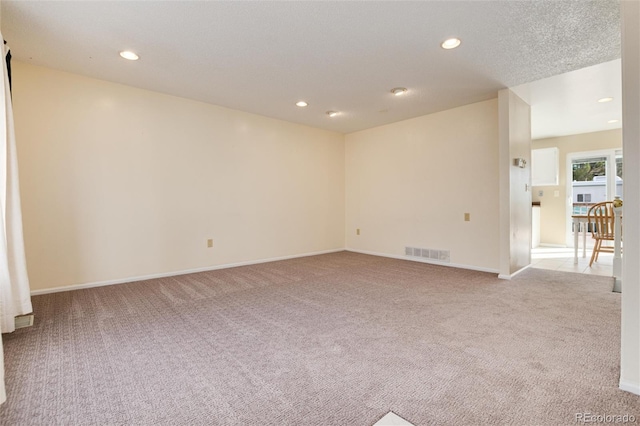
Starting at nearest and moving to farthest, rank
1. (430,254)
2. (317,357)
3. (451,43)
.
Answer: (317,357)
(451,43)
(430,254)

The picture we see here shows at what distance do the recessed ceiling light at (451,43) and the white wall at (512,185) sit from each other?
1522 mm

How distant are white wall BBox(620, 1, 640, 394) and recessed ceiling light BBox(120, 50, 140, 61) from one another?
3612mm

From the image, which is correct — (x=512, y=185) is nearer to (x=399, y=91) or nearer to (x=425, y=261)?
(x=425, y=261)

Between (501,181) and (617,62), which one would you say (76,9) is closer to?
(501,181)

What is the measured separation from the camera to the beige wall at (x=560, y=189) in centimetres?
597

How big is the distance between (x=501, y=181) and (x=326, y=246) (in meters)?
3.24

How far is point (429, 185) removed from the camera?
4.84 metres

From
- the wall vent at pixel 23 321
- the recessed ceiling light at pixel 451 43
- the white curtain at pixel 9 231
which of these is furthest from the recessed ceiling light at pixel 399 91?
the wall vent at pixel 23 321

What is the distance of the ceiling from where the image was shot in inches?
85.7

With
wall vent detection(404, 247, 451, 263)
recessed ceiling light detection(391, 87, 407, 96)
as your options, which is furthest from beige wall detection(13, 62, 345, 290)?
recessed ceiling light detection(391, 87, 407, 96)

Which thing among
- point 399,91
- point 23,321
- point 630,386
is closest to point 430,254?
point 399,91

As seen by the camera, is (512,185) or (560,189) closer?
(512,185)

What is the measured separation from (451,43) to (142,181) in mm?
3756

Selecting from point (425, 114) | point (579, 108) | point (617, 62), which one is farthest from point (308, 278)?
point (579, 108)
